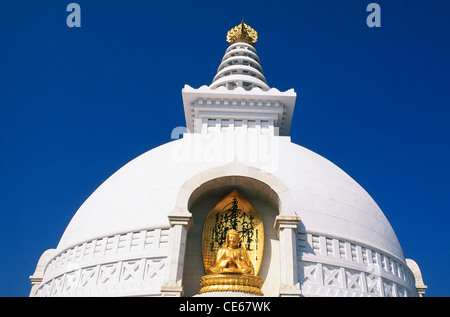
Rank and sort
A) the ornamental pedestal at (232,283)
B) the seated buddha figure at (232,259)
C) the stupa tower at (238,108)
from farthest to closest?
the stupa tower at (238,108) → the seated buddha figure at (232,259) → the ornamental pedestal at (232,283)

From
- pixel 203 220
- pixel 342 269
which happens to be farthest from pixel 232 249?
pixel 342 269

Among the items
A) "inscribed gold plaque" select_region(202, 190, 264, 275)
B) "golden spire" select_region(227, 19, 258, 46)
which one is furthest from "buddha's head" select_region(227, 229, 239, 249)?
"golden spire" select_region(227, 19, 258, 46)

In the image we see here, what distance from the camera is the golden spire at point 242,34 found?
3178cm

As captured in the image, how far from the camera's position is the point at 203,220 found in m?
13.6

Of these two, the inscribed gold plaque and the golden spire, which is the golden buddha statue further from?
the golden spire

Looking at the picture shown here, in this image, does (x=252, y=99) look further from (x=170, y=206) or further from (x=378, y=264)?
(x=378, y=264)

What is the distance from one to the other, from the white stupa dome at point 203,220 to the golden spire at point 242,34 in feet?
56.9

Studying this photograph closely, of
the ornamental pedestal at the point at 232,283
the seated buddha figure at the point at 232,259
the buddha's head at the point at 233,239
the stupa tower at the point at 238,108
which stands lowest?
the ornamental pedestal at the point at 232,283

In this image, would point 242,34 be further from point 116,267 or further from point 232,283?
point 232,283

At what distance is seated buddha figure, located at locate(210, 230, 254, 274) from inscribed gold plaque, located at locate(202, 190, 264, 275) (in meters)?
0.73

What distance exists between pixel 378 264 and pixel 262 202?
4982 mm

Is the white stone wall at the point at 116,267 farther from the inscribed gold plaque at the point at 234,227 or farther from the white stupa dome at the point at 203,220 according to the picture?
the inscribed gold plaque at the point at 234,227

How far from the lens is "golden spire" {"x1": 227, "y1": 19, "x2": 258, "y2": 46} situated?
3178cm

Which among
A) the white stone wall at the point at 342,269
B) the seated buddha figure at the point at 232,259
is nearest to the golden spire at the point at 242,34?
the white stone wall at the point at 342,269
